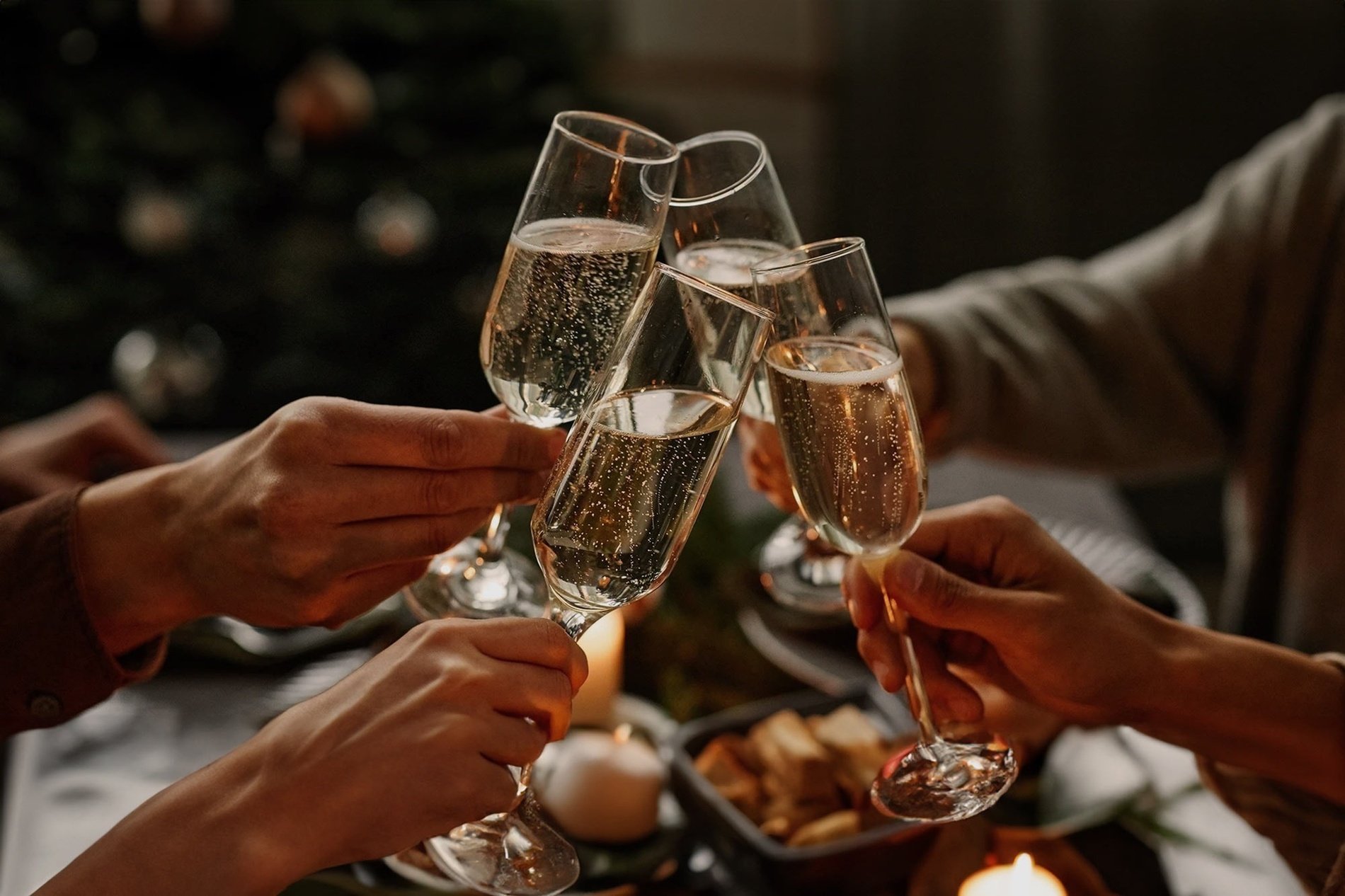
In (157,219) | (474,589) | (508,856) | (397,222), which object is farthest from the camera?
(397,222)

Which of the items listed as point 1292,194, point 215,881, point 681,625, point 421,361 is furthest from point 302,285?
point 215,881

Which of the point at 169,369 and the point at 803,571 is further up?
the point at 803,571

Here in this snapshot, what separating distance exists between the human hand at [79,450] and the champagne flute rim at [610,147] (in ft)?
3.14

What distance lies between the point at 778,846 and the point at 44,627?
661 millimetres

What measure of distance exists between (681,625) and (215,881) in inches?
31.3

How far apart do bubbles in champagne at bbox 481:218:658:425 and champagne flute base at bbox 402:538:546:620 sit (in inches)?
8.6

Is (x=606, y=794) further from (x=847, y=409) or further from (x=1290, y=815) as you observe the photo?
(x=1290, y=815)

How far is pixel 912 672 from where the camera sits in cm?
98

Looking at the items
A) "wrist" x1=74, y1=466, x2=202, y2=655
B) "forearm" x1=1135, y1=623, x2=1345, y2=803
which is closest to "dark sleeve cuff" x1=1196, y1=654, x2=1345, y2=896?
"forearm" x1=1135, y1=623, x2=1345, y2=803

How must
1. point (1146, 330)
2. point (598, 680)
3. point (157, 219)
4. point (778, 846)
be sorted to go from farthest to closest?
point (157, 219) → point (1146, 330) → point (598, 680) → point (778, 846)

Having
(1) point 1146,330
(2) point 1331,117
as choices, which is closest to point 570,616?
(1) point 1146,330

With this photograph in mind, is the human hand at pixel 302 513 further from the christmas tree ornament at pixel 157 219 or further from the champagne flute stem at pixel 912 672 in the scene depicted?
the christmas tree ornament at pixel 157 219

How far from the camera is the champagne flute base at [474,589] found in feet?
3.51

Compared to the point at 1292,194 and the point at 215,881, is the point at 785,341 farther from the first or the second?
the point at 1292,194
